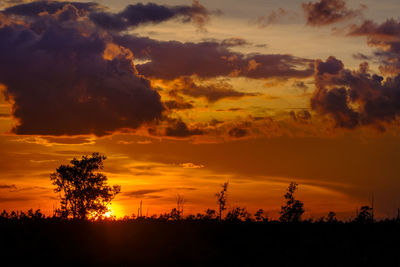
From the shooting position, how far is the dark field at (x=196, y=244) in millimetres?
24328

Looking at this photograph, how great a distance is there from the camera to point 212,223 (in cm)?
3169

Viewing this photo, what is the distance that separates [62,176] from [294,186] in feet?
107

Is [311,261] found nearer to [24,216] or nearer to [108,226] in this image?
[108,226]

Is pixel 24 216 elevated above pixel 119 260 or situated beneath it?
elevated above

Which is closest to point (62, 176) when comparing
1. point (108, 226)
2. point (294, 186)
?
point (294, 186)

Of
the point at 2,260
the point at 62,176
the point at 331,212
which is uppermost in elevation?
the point at 62,176

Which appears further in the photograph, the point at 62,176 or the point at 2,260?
the point at 62,176

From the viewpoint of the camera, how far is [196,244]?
26.7 meters

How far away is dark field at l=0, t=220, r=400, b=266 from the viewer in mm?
24328

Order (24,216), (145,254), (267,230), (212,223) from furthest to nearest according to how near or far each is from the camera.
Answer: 1. (24,216)
2. (212,223)
3. (267,230)
4. (145,254)

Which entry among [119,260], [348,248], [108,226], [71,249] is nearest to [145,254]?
[119,260]

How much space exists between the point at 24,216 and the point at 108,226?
667cm

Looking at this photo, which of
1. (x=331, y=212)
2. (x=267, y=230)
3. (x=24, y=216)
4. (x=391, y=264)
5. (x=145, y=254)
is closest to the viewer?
(x=391, y=264)

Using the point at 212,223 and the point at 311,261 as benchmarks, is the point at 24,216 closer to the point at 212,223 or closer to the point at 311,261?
the point at 212,223
